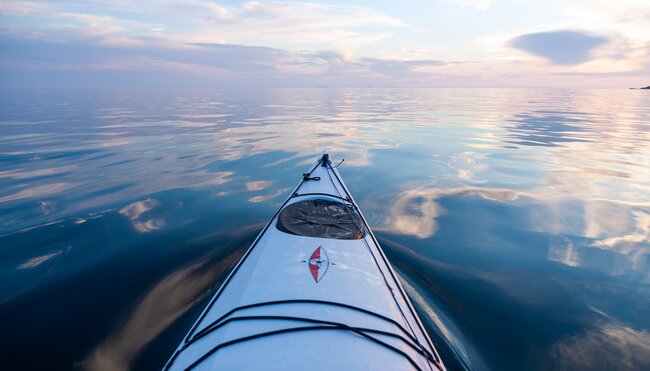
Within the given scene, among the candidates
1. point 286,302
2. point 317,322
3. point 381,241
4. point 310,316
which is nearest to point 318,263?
point 286,302

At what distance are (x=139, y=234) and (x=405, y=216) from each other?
21.4 ft

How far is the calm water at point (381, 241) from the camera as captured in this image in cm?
416

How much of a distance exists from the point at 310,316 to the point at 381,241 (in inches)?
151

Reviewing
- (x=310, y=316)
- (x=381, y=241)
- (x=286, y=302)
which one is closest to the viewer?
(x=310, y=316)

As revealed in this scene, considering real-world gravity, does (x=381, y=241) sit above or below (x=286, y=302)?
below

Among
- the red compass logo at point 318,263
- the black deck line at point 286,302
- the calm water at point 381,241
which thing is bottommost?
the calm water at point 381,241

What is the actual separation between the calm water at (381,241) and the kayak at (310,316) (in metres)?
1.08

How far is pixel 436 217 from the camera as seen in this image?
8.00 m

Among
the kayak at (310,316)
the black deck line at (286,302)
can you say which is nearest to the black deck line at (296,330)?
the kayak at (310,316)

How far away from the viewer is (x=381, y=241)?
6625 millimetres

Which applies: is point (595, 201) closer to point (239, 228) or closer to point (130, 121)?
point (239, 228)

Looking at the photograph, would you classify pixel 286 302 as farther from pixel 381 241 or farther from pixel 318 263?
pixel 381 241

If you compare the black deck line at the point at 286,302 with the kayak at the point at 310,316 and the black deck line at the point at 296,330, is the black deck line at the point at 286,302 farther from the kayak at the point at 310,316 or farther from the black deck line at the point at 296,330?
the black deck line at the point at 296,330

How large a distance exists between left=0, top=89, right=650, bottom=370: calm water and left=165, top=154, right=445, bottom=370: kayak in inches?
42.4
